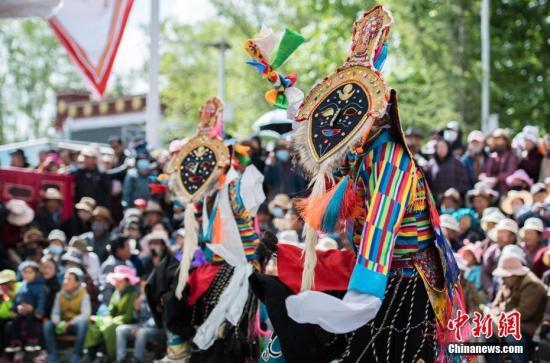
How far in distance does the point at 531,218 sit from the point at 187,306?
3962mm

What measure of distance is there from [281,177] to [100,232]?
264 centimetres

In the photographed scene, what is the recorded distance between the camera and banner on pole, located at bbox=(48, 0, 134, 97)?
20.2 feet

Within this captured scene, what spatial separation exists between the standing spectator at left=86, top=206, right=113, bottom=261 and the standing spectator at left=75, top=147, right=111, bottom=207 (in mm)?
1199

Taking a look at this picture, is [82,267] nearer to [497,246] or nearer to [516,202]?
[497,246]

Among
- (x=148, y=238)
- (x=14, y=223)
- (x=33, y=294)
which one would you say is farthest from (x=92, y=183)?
(x=33, y=294)

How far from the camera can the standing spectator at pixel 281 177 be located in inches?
524

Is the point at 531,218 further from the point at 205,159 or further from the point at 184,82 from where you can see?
the point at 184,82

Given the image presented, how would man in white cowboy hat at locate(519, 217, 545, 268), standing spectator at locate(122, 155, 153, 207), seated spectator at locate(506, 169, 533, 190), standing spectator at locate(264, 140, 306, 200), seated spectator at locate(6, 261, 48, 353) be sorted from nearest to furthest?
man in white cowboy hat at locate(519, 217, 545, 268) → seated spectator at locate(6, 261, 48, 353) → seated spectator at locate(506, 169, 533, 190) → standing spectator at locate(264, 140, 306, 200) → standing spectator at locate(122, 155, 153, 207)

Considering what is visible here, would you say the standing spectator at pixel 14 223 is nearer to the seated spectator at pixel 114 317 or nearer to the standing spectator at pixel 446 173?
the seated spectator at pixel 114 317

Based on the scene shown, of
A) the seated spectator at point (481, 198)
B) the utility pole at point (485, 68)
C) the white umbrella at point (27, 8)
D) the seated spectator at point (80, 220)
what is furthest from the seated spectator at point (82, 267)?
the utility pole at point (485, 68)

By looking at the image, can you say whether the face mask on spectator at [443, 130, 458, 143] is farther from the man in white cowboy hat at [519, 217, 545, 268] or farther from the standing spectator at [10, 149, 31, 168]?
the standing spectator at [10, 149, 31, 168]

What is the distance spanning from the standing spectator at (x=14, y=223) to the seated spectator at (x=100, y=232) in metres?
0.83

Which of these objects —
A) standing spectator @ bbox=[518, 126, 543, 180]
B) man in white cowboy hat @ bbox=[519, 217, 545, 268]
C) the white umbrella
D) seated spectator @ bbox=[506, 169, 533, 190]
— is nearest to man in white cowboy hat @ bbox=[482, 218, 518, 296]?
man in white cowboy hat @ bbox=[519, 217, 545, 268]

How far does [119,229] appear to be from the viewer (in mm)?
12539
